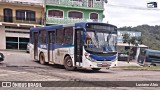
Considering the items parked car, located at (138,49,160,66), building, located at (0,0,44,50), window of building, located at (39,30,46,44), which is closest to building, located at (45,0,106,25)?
building, located at (0,0,44,50)

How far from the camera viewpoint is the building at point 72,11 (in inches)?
1930

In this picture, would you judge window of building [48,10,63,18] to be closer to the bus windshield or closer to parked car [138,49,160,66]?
parked car [138,49,160,66]

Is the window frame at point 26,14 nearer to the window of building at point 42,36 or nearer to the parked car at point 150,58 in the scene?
the parked car at point 150,58

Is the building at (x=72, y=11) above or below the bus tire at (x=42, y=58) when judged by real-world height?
above

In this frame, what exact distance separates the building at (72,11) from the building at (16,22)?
1.62 metres

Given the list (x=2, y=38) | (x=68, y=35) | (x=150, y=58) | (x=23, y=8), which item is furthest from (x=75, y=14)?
(x=68, y=35)

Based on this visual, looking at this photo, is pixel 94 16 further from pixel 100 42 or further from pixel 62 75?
pixel 62 75

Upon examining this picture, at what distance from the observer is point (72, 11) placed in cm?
5062

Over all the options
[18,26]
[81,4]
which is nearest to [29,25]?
[18,26]

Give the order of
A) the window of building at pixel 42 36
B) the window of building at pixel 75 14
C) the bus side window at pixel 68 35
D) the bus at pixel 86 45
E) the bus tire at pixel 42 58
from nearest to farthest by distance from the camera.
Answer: the bus at pixel 86 45 < the bus side window at pixel 68 35 < the window of building at pixel 42 36 < the bus tire at pixel 42 58 < the window of building at pixel 75 14

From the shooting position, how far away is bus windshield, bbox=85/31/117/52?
17188 millimetres

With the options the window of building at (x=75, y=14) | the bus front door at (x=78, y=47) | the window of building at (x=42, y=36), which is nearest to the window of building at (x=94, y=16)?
the window of building at (x=75, y=14)

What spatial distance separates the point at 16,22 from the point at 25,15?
221 centimetres

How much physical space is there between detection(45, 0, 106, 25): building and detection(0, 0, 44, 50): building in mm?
1617
